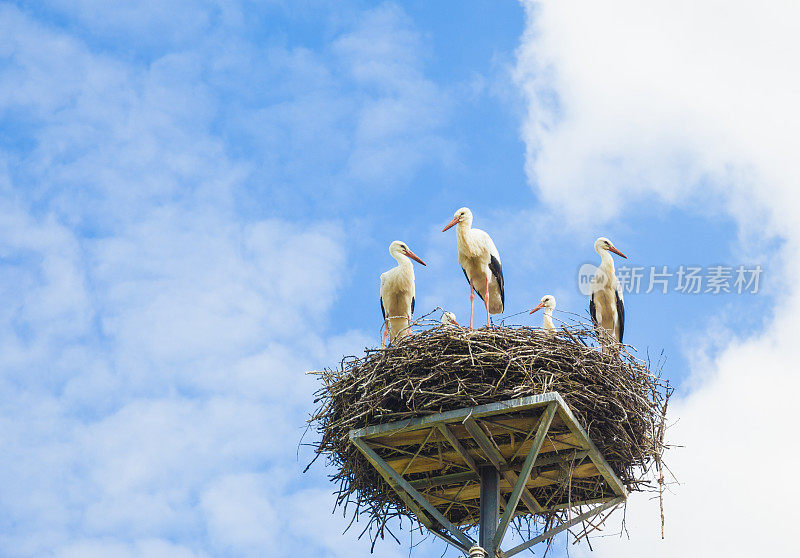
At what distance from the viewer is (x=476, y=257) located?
501 inches

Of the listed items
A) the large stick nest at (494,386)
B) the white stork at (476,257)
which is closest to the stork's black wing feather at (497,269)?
the white stork at (476,257)

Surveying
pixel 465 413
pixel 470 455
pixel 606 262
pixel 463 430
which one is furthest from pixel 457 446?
pixel 606 262

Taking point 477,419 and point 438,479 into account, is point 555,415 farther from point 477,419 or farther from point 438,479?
point 438,479

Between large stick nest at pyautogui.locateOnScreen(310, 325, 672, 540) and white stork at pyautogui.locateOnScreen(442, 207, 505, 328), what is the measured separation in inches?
146

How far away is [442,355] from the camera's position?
8562 millimetres

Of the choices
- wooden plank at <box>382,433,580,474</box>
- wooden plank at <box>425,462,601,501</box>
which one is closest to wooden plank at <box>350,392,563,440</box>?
wooden plank at <box>382,433,580,474</box>

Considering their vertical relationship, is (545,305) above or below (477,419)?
above

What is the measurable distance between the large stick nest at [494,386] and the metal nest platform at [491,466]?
124mm

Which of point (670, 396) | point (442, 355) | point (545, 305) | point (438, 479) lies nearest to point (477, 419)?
point (442, 355)

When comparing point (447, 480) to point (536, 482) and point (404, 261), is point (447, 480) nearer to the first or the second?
point (536, 482)

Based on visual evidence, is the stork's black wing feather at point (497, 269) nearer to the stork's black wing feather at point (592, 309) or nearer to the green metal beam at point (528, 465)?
the stork's black wing feather at point (592, 309)

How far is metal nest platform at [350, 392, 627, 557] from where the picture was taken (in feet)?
27.4

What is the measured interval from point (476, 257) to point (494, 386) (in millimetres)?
4563

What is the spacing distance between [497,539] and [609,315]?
4889mm
